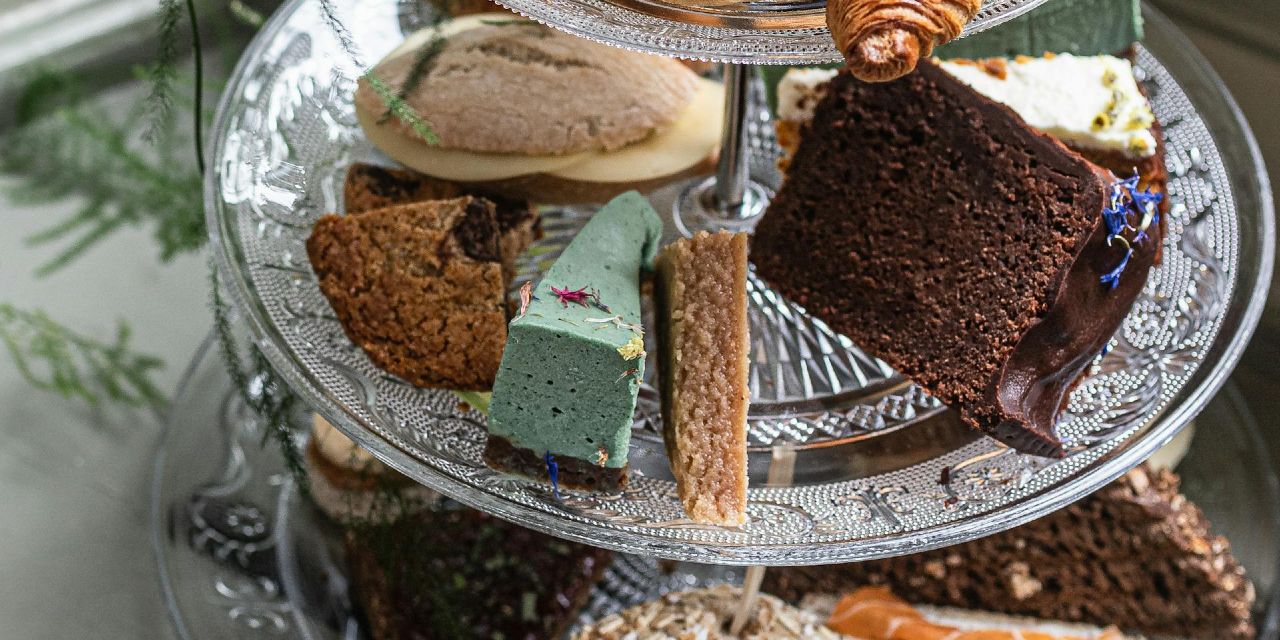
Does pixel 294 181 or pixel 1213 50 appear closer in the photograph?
pixel 294 181

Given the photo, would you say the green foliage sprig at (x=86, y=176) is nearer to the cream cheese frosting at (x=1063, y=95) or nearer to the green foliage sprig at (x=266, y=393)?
the green foliage sprig at (x=266, y=393)

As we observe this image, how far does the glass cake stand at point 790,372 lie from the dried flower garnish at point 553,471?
0.04 ft

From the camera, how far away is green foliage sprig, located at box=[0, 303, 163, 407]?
210 cm

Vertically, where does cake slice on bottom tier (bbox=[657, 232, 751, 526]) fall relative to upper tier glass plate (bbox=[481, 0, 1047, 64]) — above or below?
below

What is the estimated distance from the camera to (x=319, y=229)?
1.38 metres

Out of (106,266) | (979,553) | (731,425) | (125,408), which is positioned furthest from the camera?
(106,266)

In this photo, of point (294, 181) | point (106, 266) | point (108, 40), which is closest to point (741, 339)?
point (294, 181)

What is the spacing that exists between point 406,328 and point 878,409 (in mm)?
514

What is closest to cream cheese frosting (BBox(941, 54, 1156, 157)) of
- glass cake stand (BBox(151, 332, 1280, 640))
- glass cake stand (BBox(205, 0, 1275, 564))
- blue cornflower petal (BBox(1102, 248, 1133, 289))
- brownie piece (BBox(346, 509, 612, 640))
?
glass cake stand (BBox(205, 0, 1275, 564))

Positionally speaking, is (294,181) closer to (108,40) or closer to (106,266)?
(106,266)

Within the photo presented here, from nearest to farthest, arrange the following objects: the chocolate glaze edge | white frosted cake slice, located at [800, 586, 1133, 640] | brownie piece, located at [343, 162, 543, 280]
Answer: the chocolate glaze edge → brownie piece, located at [343, 162, 543, 280] → white frosted cake slice, located at [800, 586, 1133, 640]

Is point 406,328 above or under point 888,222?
under

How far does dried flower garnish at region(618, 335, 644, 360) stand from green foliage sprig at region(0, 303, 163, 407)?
130 cm

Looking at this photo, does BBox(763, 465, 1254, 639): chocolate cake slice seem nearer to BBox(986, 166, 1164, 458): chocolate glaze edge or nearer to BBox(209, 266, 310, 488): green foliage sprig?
BBox(986, 166, 1164, 458): chocolate glaze edge
